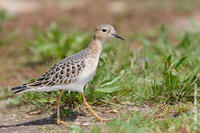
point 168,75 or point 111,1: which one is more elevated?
point 111,1

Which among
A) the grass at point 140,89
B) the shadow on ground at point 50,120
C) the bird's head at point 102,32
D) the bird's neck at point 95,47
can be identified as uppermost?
the bird's head at point 102,32

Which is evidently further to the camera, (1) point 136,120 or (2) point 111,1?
(2) point 111,1

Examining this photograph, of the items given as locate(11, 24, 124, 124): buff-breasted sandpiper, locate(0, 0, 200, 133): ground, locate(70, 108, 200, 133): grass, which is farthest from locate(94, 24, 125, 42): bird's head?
locate(70, 108, 200, 133): grass

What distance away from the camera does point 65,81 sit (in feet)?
16.0

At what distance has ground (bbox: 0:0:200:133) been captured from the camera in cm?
528

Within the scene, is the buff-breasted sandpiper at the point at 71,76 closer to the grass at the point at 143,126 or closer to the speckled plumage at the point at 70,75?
the speckled plumage at the point at 70,75

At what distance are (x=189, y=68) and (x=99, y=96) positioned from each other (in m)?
1.91

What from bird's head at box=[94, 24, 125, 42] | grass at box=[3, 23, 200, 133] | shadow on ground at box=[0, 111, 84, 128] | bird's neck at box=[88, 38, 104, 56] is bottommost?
shadow on ground at box=[0, 111, 84, 128]

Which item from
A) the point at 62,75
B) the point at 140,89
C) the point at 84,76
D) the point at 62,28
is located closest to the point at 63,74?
the point at 62,75

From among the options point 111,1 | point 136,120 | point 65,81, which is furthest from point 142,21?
point 136,120

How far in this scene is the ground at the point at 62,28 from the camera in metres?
5.28

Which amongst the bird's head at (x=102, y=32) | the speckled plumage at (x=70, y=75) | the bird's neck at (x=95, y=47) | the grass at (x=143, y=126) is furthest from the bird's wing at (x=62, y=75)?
the grass at (x=143, y=126)

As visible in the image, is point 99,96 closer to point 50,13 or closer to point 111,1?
point 50,13

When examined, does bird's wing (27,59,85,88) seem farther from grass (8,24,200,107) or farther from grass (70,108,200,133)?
grass (70,108,200,133)
